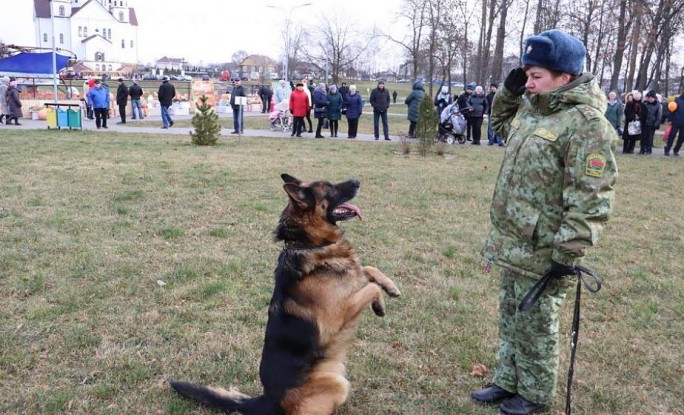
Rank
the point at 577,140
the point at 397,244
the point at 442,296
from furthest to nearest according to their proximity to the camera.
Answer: the point at 397,244, the point at 442,296, the point at 577,140

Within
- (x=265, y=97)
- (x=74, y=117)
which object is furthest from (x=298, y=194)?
(x=265, y=97)

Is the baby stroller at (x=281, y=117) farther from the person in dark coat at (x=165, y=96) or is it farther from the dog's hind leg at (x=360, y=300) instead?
the dog's hind leg at (x=360, y=300)

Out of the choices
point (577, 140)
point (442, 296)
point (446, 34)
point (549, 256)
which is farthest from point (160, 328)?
point (446, 34)

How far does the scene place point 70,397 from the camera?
3.44 m

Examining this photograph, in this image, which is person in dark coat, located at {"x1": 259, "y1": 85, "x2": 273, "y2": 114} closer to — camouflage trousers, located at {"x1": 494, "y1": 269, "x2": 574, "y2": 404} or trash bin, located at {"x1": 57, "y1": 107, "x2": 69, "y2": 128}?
trash bin, located at {"x1": 57, "y1": 107, "x2": 69, "y2": 128}

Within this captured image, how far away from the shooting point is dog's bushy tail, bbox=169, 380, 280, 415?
2992 mm

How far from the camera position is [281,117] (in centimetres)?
2203

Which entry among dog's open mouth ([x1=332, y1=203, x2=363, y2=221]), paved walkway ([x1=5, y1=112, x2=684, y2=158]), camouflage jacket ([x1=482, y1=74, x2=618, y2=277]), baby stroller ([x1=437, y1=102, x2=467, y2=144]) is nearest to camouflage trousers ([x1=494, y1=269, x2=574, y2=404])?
camouflage jacket ([x1=482, y1=74, x2=618, y2=277])

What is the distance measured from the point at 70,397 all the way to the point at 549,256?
314 centimetres

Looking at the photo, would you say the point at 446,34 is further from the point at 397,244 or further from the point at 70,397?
the point at 70,397

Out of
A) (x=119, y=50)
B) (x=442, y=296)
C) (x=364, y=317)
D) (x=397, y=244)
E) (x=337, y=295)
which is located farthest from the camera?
(x=119, y=50)

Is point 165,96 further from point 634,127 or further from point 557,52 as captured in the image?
point 557,52

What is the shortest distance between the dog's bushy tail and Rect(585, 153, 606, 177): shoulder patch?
2.10 m

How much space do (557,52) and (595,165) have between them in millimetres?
632
